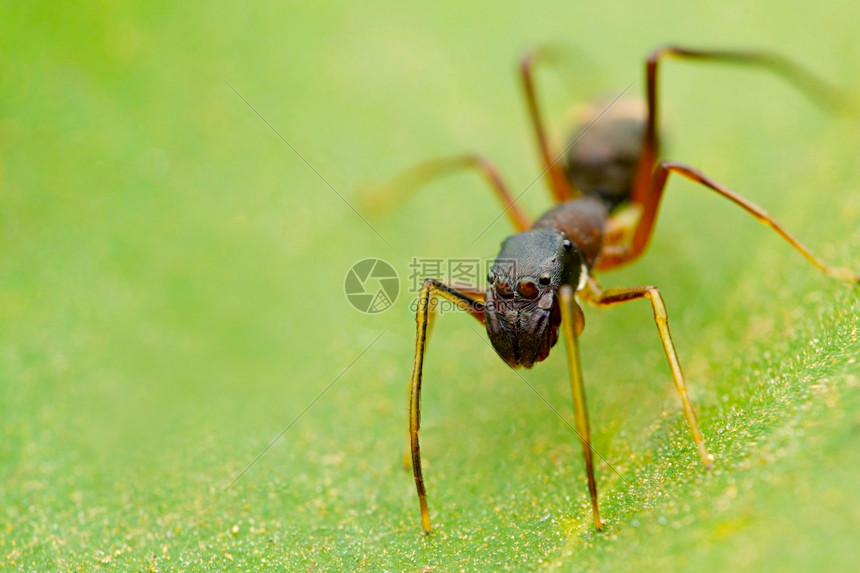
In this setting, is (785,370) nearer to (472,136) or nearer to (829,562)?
(829,562)

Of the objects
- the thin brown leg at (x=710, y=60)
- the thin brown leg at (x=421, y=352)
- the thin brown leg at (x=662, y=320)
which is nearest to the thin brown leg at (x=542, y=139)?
the thin brown leg at (x=710, y=60)

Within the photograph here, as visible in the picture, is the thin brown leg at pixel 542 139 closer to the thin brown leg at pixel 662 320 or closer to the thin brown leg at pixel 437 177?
the thin brown leg at pixel 437 177

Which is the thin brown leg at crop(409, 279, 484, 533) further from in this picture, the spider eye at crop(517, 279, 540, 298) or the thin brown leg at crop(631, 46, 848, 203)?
the thin brown leg at crop(631, 46, 848, 203)

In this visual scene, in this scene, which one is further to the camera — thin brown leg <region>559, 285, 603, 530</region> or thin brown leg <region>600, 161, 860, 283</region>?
thin brown leg <region>600, 161, 860, 283</region>

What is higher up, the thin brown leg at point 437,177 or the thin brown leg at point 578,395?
the thin brown leg at point 437,177

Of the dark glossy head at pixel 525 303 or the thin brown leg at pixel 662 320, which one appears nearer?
the thin brown leg at pixel 662 320

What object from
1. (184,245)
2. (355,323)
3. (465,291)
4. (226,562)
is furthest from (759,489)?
(184,245)

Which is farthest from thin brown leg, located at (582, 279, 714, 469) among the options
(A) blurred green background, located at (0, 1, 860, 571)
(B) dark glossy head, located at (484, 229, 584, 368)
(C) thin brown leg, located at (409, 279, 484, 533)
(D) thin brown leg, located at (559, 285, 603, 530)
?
(C) thin brown leg, located at (409, 279, 484, 533)
